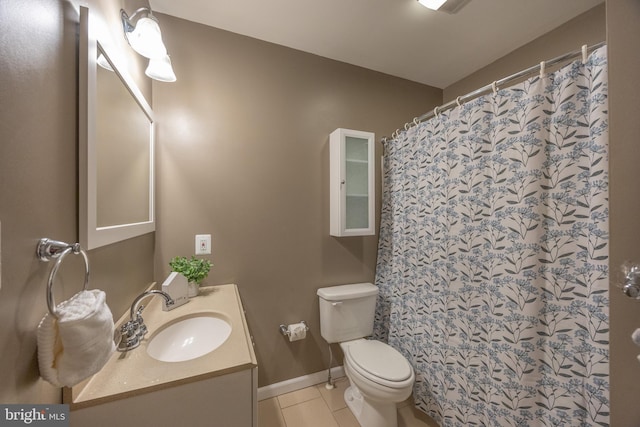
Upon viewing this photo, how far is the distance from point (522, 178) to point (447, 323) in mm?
869

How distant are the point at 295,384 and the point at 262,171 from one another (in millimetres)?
1550

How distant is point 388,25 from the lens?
Answer: 147 centimetres

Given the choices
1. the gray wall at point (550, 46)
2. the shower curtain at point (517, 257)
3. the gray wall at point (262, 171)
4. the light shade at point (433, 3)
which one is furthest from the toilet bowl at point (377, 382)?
the gray wall at point (550, 46)

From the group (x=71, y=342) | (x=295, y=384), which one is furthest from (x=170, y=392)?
(x=295, y=384)

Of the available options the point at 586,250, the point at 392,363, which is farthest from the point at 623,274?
the point at 392,363

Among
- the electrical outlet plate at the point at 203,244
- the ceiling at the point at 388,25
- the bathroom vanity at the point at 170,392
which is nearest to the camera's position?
the bathroom vanity at the point at 170,392

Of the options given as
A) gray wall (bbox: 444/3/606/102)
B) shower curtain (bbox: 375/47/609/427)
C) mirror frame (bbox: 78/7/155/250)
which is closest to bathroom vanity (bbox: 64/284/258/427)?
mirror frame (bbox: 78/7/155/250)

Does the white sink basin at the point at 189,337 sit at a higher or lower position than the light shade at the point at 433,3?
lower

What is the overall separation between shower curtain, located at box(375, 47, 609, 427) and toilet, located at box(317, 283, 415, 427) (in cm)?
27

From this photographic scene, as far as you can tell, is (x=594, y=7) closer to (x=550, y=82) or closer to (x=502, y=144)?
(x=550, y=82)

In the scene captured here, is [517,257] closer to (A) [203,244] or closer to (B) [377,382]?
(B) [377,382]

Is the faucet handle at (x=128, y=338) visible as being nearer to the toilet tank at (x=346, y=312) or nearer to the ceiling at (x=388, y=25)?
the toilet tank at (x=346, y=312)

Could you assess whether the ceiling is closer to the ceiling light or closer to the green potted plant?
the ceiling light

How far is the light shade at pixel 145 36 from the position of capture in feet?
3.12
